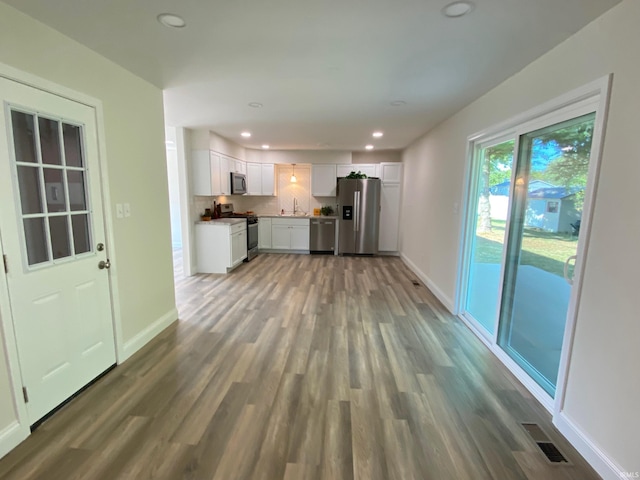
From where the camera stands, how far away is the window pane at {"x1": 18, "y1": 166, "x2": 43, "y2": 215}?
177 centimetres

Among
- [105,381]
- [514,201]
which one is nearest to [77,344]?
[105,381]

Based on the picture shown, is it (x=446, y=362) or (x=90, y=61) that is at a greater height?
(x=90, y=61)

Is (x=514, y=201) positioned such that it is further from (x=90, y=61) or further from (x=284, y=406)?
(x=90, y=61)

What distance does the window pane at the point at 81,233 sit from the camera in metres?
2.14

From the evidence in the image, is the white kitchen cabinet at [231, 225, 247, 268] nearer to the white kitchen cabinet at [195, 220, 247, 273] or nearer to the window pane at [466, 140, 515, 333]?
the white kitchen cabinet at [195, 220, 247, 273]

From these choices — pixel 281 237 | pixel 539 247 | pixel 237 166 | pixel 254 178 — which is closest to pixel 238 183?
pixel 237 166

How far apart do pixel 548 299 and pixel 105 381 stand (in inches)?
137

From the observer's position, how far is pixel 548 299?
220 cm

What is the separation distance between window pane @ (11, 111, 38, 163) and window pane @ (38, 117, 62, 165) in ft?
0.18

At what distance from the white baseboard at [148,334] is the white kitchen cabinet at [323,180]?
4669 mm

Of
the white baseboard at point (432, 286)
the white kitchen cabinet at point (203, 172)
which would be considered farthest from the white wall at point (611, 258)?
the white kitchen cabinet at point (203, 172)

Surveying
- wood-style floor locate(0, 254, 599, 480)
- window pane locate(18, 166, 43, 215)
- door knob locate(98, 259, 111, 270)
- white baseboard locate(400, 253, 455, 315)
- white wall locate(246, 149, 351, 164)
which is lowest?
wood-style floor locate(0, 254, 599, 480)

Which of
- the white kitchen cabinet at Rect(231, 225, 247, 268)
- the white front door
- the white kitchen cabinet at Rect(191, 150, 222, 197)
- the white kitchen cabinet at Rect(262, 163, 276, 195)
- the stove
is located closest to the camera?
the white front door

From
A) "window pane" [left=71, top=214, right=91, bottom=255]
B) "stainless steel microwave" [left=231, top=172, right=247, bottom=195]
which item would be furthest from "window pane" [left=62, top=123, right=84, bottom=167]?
"stainless steel microwave" [left=231, top=172, right=247, bottom=195]
